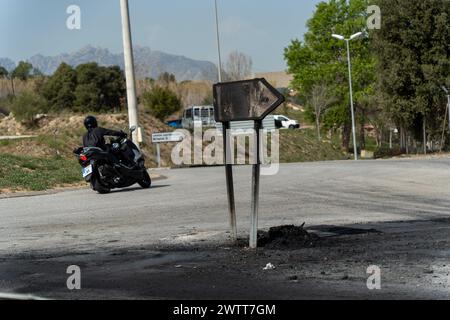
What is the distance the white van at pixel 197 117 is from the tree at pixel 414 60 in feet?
43.3

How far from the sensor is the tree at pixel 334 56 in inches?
2820

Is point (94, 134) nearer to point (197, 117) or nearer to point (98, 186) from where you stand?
point (98, 186)

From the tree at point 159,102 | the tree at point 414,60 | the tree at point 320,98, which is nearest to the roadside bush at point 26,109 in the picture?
the tree at point 159,102

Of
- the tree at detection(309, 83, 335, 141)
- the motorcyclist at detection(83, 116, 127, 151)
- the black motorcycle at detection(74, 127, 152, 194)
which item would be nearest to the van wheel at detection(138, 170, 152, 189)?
the black motorcycle at detection(74, 127, 152, 194)

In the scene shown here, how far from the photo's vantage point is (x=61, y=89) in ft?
206

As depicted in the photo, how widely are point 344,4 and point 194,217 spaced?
63.5 meters

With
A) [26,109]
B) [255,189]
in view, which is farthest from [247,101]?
[26,109]

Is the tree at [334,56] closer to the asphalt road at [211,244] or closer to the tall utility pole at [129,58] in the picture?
the tall utility pole at [129,58]

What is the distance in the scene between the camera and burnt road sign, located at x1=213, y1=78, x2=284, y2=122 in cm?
837

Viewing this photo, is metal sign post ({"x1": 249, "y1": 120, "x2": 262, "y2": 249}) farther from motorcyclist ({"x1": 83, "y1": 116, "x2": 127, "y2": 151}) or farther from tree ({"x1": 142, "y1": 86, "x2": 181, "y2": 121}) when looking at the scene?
tree ({"x1": 142, "y1": 86, "x2": 181, "y2": 121})

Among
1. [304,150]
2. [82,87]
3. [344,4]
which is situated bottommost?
[304,150]
